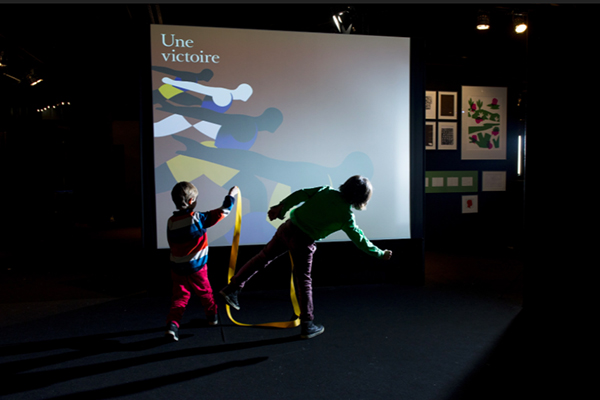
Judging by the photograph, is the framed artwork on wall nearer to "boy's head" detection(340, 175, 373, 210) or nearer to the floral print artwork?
the floral print artwork

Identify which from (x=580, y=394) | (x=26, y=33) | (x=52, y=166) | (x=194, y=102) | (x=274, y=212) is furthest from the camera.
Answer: (x=52, y=166)

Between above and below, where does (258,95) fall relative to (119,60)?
below

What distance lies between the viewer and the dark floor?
7.06 feet

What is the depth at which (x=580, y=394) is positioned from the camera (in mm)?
2115

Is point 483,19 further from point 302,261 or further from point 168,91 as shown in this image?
point 302,261

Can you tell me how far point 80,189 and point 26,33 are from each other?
434 centimetres

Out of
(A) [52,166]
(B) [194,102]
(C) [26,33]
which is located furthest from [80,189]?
(B) [194,102]

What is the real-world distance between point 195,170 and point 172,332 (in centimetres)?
163

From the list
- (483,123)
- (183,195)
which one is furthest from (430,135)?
(183,195)

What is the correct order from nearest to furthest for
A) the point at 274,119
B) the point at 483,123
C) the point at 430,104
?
1. the point at 274,119
2. the point at 430,104
3. the point at 483,123

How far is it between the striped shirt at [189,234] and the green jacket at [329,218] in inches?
22.5

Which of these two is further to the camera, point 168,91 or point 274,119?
point 274,119

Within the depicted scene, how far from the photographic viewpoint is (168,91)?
3754 millimetres

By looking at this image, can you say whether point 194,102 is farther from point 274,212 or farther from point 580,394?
point 580,394
